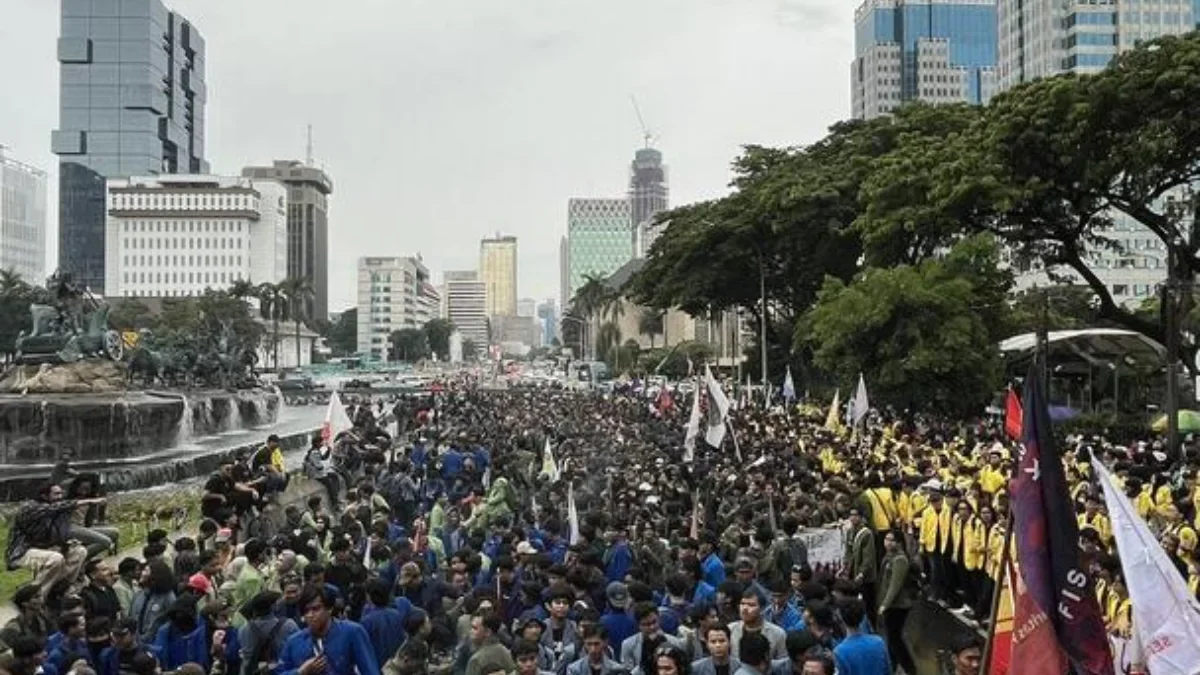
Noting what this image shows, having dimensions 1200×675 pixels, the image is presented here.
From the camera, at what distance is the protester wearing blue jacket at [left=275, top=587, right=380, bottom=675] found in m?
6.62

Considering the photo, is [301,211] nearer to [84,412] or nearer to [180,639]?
[84,412]

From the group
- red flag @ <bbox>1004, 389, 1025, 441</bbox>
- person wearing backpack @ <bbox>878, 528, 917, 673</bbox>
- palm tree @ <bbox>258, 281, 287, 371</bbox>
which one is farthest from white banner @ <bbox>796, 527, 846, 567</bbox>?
palm tree @ <bbox>258, 281, 287, 371</bbox>

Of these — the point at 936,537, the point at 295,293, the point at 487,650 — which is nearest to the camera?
the point at 487,650

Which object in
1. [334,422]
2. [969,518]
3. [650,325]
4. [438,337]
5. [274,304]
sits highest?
[274,304]

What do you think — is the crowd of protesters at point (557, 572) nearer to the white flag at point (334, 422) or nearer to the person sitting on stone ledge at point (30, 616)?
the person sitting on stone ledge at point (30, 616)

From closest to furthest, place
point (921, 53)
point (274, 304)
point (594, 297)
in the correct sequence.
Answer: point (274, 304) < point (594, 297) < point (921, 53)

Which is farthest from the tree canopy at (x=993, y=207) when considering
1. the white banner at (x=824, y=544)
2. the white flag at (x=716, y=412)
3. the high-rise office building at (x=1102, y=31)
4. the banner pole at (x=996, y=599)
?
the high-rise office building at (x=1102, y=31)

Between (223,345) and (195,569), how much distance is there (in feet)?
162

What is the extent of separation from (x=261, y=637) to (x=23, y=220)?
142 m

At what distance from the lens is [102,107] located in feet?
534

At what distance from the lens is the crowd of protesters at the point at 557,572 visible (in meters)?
6.70

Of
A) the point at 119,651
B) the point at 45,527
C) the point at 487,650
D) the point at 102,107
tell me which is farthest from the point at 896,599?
the point at 102,107

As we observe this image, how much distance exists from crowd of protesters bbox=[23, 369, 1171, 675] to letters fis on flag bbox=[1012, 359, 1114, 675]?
101cm

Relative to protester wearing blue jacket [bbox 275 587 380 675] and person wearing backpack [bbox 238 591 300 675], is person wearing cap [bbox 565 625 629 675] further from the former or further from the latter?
person wearing backpack [bbox 238 591 300 675]
